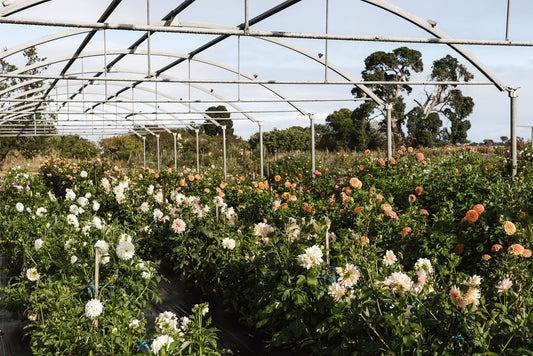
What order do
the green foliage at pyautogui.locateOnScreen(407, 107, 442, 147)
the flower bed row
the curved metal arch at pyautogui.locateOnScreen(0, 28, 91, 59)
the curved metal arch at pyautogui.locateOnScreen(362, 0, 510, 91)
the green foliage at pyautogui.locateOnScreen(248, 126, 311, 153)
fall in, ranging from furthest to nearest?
the green foliage at pyautogui.locateOnScreen(248, 126, 311, 153), the green foliage at pyautogui.locateOnScreen(407, 107, 442, 147), the curved metal arch at pyautogui.locateOnScreen(0, 28, 91, 59), the curved metal arch at pyautogui.locateOnScreen(362, 0, 510, 91), the flower bed row

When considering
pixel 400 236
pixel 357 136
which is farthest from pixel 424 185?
pixel 357 136

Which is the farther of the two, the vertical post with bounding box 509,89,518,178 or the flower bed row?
the vertical post with bounding box 509,89,518,178

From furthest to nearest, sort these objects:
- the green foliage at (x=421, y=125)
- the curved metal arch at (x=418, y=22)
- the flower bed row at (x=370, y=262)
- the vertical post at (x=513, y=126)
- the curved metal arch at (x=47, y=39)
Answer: the green foliage at (x=421, y=125)
the vertical post at (x=513, y=126)
the curved metal arch at (x=47, y=39)
the curved metal arch at (x=418, y=22)
the flower bed row at (x=370, y=262)

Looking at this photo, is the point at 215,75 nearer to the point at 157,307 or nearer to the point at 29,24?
the point at 29,24

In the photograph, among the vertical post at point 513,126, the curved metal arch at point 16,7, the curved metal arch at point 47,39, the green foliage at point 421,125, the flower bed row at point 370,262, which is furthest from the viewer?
the green foliage at point 421,125

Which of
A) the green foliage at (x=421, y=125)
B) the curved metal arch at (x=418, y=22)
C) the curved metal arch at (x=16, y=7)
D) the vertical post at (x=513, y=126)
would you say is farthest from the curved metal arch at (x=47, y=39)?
the green foliage at (x=421, y=125)

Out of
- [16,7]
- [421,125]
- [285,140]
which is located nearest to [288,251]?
[16,7]

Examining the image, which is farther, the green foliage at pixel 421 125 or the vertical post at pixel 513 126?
the green foliage at pixel 421 125

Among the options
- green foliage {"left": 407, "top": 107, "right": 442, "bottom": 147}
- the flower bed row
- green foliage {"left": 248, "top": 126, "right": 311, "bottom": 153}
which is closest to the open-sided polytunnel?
the flower bed row

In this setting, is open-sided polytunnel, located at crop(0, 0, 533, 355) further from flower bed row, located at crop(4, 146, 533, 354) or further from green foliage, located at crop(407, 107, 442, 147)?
green foliage, located at crop(407, 107, 442, 147)

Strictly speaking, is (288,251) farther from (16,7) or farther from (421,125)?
(421,125)

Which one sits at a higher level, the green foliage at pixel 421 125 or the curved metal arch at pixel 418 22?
the curved metal arch at pixel 418 22

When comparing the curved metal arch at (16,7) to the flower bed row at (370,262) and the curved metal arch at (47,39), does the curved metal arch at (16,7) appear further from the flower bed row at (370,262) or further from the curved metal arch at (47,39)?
the flower bed row at (370,262)

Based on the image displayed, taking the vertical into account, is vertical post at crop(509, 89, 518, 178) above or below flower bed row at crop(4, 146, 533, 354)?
above
